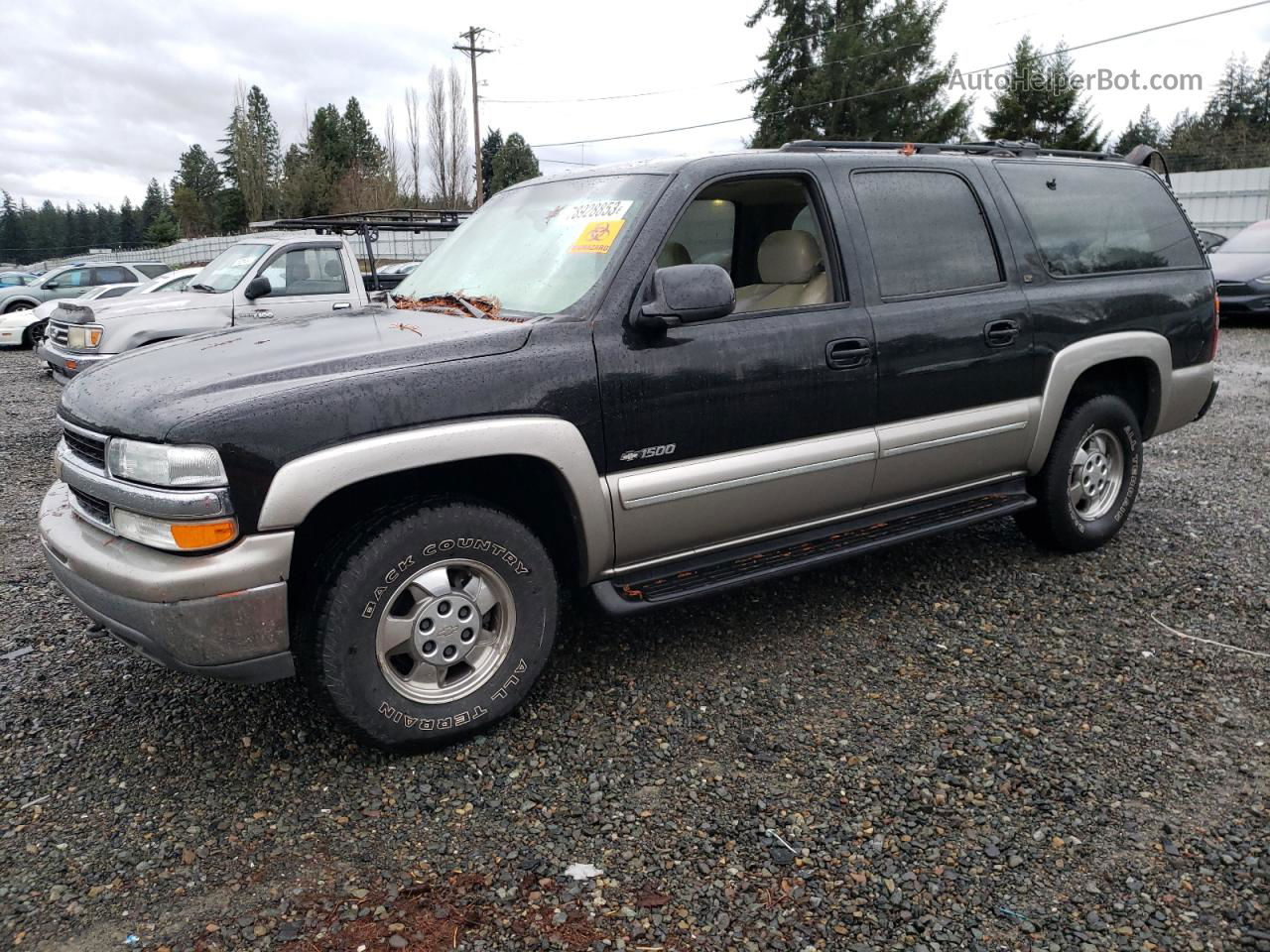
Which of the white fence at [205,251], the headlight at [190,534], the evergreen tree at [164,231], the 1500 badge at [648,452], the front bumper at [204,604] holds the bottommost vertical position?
the front bumper at [204,604]

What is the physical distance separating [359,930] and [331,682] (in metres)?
0.77

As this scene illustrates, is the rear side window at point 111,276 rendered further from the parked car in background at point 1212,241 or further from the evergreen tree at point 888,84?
the evergreen tree at point 888,84

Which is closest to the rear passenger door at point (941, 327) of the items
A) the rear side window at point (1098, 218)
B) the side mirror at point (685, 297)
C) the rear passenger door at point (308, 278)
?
the rear side window at point (1098, 218)

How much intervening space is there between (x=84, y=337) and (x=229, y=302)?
4.70ft

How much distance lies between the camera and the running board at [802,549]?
3508 mm

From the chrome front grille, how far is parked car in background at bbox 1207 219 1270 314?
15823 millimetres

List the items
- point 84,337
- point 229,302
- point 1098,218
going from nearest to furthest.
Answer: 1. point 1098,218
2. point 84,337
3. point 229,302

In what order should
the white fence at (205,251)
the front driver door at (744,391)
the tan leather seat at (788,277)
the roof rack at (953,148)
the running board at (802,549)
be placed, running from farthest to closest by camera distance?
the white fence at (205,251), the roof rack at (953,148), the tan leather seat at (788,277), the running board at (802,549), the front driver door at (744,391)

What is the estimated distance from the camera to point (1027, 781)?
10.00ft

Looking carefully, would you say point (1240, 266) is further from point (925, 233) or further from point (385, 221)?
point (925, 233)

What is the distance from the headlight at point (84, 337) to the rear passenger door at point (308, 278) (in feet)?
5.19

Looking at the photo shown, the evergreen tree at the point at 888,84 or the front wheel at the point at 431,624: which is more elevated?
the evergreen tree at the point at 888,84

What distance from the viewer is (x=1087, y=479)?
196 inches

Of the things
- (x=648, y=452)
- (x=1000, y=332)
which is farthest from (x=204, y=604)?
(x=1000, y=332)
